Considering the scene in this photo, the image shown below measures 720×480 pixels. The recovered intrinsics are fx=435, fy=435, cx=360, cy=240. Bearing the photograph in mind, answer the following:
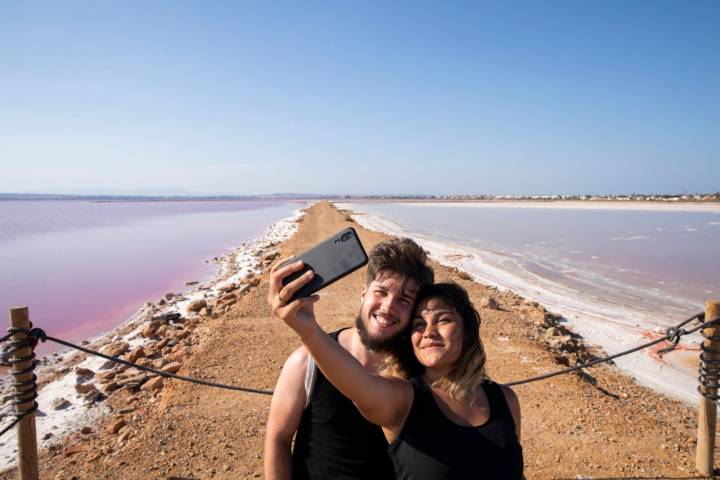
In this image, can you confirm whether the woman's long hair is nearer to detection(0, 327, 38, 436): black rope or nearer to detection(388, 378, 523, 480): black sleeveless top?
detection(388, 378, 523, 480): black sleeveless top

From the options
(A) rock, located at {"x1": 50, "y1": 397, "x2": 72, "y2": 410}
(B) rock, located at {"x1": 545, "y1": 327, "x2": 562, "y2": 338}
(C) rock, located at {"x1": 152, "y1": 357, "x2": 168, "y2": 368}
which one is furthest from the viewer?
(B) rock, located at {"x1": 545, "y1": 327, "x2": 562, "y2": 338}

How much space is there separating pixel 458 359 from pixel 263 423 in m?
3.71

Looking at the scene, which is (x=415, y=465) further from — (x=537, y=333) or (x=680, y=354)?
(x=680, y=354)

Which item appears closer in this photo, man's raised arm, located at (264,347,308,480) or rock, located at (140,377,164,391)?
man's raised arm, located at (264,347,308,480)

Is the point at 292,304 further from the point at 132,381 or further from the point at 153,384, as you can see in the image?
the point at 132,381

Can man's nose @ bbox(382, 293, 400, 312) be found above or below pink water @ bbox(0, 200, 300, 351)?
above

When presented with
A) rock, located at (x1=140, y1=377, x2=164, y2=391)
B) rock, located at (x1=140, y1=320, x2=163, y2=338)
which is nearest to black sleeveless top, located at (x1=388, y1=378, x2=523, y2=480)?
rock, located at (x1=140, y1=377, x2=164, y2=391)

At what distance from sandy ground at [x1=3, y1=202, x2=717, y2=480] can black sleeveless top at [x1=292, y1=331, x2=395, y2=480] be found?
7.52ft

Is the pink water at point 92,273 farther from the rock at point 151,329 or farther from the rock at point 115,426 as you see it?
the rock at point 115,426

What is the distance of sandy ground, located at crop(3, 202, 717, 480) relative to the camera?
4016 millimetres

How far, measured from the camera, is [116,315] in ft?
34.7

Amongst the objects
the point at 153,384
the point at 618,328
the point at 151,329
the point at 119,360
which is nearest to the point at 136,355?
the point at 153,384

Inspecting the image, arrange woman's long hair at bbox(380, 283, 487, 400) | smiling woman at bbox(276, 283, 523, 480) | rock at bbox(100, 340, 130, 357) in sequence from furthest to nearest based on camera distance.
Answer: rock at bbox(100, 340, 130, 357) < woman's long hair at bbox(380, 283, 487, 400) < smiling woman at bbox(276, 283, 523, 480)

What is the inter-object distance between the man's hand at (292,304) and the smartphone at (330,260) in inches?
0.8
